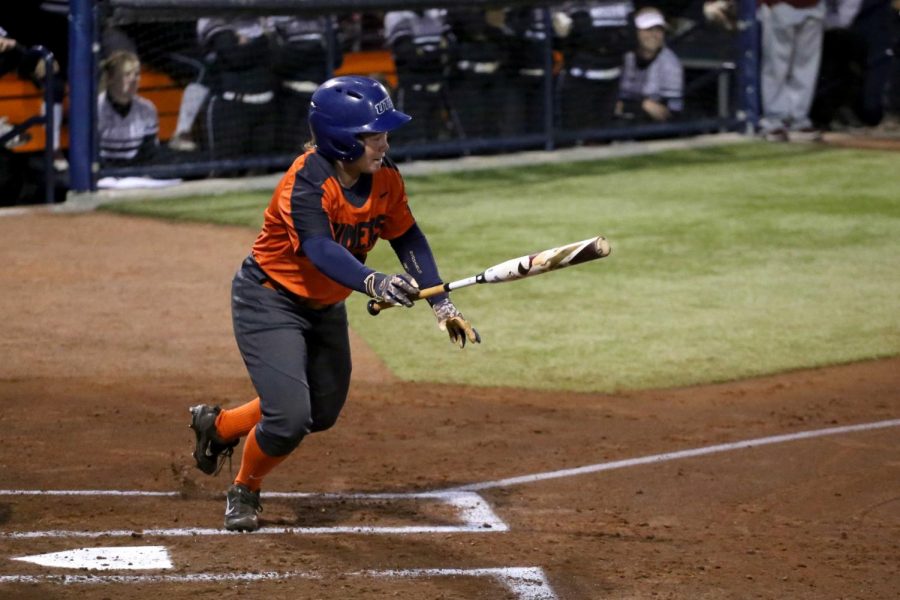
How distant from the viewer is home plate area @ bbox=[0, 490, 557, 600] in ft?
17.5

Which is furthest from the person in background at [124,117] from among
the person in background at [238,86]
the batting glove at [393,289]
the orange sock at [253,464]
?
the batting glove at [393,289]

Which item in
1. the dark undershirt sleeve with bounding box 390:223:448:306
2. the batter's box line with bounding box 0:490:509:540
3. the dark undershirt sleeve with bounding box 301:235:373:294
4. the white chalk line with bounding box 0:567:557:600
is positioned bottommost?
the batter's box line with bounding box 0:490:509:540

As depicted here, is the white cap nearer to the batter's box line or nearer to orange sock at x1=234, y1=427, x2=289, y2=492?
the batter's box line

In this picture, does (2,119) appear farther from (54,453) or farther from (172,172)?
(54,453)

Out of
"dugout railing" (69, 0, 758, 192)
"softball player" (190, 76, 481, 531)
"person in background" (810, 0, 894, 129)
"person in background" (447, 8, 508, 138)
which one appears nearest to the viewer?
"softball player" (190, 76, 481, 531)

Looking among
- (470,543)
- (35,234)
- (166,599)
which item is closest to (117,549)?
(166,599)

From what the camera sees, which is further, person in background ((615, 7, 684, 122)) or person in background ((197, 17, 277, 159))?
person in background ((615, 7, 684, 122))

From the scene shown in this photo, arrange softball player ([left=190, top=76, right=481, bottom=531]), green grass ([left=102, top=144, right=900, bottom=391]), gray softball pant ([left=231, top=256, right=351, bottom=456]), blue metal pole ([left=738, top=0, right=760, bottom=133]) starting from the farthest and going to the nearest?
blue metal pole ([left=738, top=0, right=760, bottom=133]), green grass ([left=102, top=144, right=900, bottom=391]), gray softball pant ([left=231, top=256, right=351, bottom=456]), softball player ([left=190, top=76, right=481, bottom=531])

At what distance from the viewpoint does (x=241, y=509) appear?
5957 mm

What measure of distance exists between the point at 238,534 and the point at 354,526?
0.48 metres

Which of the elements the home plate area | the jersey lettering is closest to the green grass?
the home plate area

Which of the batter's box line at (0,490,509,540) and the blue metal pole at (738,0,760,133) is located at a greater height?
Result: the blue metal pole at (738,0,760,133)

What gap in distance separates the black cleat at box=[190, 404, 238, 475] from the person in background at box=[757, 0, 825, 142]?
12006 millimetres

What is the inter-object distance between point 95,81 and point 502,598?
→ 8957mm
